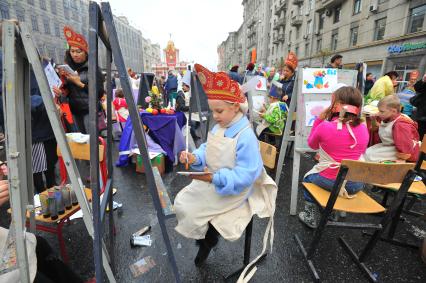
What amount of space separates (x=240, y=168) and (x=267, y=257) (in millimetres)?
1294

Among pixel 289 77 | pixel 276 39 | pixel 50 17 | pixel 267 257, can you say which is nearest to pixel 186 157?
pixel 267 257

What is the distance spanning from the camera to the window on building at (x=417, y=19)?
1295cm

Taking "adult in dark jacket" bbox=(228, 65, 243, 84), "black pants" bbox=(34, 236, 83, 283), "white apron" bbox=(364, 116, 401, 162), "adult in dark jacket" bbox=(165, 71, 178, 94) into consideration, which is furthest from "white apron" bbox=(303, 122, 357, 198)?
"adult in dark jacket" bbox=(165, 71, 178, 94)

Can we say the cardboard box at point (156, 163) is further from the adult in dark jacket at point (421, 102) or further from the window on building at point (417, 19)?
the window on building at point (417, 19)

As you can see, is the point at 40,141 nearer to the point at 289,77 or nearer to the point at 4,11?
the point at 289,77

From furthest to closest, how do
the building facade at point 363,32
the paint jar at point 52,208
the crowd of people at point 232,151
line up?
the building facade at point 363,32
the paint jar at point 52,208
the crowd of people at point 232,151

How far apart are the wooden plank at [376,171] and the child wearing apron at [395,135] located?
1172 mm

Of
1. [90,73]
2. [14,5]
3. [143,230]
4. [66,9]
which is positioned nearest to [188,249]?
[143,230]

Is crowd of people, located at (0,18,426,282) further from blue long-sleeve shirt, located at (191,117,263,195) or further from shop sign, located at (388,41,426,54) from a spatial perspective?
shop sign, located at (388,41,426,54)

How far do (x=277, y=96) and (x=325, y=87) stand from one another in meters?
2.19

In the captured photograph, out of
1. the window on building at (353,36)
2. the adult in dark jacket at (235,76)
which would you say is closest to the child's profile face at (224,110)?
the adult in dark jacket at (235,76)

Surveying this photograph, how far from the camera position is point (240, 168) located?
1.59m

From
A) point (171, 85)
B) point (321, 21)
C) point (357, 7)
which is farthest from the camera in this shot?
point (321, 21)

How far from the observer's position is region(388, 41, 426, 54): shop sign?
1271 cm
